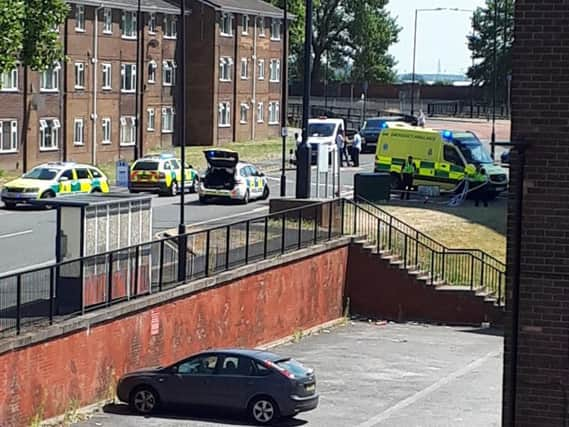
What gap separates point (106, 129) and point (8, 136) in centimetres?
862

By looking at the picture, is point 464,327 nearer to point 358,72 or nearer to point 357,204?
point 357,204

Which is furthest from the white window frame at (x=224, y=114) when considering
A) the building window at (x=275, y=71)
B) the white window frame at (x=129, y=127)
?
the white window frame at (x=129, y=127)

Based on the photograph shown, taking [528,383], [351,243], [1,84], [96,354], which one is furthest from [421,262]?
[528,383]

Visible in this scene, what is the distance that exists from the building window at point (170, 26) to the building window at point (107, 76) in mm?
6904

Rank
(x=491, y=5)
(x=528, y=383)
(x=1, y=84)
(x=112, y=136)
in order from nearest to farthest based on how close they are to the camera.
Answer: (x=528, y=383), (x=1, y=84), (x=112, y=136), (x=491, y=5)

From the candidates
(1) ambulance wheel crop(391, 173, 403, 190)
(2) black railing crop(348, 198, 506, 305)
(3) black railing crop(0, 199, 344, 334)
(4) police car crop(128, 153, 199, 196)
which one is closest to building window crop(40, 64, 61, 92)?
(4) police car crop(128, 153, 199, 196)

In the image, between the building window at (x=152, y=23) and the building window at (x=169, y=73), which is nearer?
the building window at (x=152, y=23)

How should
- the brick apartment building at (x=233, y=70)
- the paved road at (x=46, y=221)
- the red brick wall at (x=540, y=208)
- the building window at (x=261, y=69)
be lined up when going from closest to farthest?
the red brick wall at (x=540, y=208)
the paved road at (x=46, y=221)
the brick apartment building at (x=233, y=70)
the building window at (x=261, y=69)

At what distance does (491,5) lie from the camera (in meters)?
124

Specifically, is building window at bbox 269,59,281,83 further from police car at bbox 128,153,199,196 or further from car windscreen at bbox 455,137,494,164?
car windscreen at bbox 455,137,494,164

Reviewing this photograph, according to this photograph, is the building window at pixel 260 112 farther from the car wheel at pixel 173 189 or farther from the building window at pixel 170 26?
the car wheel at pixel 173 189

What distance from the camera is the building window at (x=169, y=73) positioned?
72438 mm

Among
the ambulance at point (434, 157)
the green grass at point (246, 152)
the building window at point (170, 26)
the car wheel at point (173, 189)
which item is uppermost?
the building window at point (170, 26)

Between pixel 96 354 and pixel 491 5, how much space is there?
104 meters
